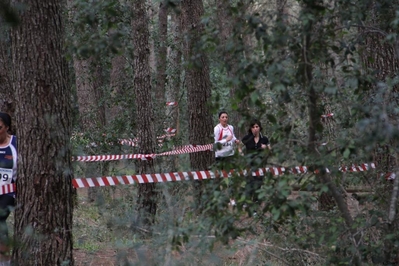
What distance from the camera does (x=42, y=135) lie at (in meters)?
6.25

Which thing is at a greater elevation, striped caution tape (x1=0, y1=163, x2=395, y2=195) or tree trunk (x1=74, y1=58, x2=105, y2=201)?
tree trunk (x1=74, y1=58, x2=105, y2=201)

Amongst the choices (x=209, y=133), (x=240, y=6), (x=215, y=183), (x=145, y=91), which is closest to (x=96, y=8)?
(x=240, y=6)

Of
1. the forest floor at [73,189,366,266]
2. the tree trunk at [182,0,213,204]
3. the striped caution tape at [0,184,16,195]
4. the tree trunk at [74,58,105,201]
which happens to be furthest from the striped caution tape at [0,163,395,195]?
the tree trunk at [74,58,105,201]

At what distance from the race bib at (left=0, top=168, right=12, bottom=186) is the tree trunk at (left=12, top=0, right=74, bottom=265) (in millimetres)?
699

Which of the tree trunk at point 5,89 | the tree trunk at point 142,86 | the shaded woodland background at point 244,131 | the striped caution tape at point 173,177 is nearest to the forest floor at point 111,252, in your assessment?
the shaded woodland background at point 244,131

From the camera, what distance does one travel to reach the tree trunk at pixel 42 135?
6184 millimetres

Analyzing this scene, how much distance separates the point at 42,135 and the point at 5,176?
1071 millimetres

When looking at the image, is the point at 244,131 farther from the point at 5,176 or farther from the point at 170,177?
the point at 170,177

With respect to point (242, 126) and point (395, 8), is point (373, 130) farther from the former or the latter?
point (395, 8)

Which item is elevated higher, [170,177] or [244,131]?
[244,131]

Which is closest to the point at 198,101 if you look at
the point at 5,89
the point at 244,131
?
the point at 5,89

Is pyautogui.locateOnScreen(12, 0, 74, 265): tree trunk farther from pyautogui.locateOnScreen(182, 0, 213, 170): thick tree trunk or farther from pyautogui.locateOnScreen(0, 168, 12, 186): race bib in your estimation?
pyautogui.locateOnScreen(182, 0, 213, 170): thick tree trunk

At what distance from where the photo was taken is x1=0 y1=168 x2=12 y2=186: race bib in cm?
704

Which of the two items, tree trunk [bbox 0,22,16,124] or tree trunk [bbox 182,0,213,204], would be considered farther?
tree trunk [bbox 182,0,213,204]
